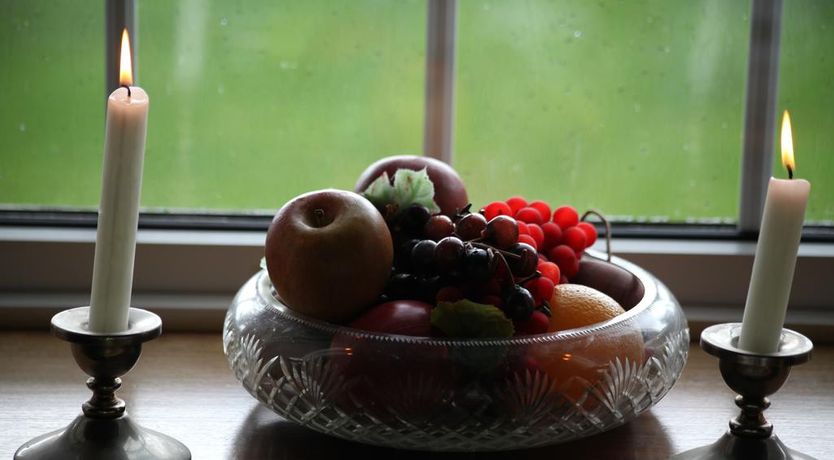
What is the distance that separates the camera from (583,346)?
74 centimetres

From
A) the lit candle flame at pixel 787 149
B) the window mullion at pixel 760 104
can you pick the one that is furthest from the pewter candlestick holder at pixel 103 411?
the window mullion at pixel 760 104

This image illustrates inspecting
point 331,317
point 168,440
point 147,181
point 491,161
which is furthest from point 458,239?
point 147,181

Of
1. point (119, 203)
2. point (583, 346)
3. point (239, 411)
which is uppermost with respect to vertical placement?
point (119, 203)

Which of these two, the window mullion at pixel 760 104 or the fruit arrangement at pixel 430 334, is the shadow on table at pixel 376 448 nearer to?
the fruit arrangement at pixel 430 334

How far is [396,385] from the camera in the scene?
2.31 feet

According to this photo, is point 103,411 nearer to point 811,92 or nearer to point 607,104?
point 607,104

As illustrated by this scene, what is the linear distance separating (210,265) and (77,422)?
17.5 inches

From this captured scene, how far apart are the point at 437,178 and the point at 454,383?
0.30 meters

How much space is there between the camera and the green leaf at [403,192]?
86cm

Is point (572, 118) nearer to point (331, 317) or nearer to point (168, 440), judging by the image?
point (331, 317)

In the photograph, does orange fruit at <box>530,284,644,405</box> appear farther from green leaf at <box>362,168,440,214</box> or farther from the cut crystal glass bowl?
green leaf at <box>362,168,440,214</box>

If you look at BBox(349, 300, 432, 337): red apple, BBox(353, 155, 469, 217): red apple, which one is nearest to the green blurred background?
BBox(353, 155, 469, 217): red apple

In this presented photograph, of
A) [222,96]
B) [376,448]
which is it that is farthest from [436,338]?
[222,96]

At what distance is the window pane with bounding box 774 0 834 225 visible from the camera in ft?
3.90
